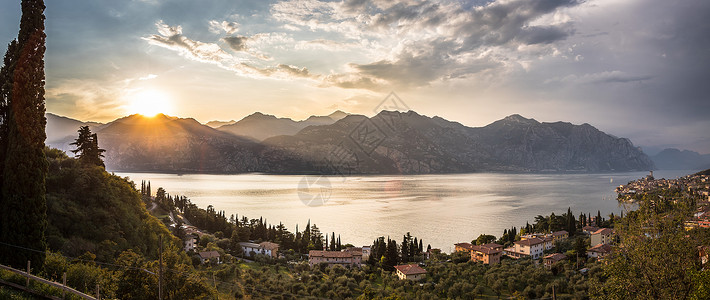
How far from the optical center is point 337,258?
123 feet

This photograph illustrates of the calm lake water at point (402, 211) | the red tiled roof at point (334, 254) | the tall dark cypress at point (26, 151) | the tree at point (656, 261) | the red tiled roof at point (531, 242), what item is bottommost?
the calm lake water at point (402, 211)

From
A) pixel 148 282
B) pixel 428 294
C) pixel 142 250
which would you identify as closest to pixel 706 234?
pixel 428 294

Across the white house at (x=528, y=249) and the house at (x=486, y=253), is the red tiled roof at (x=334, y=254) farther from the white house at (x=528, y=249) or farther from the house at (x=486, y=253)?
the white house at (x=528, y=249)

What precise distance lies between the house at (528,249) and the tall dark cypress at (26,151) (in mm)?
40150

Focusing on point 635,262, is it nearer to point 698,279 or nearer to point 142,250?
point 698,279

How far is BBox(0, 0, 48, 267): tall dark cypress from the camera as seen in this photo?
477 inches

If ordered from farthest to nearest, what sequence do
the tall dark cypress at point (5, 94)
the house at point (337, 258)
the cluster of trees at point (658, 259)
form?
the house at point (337, 258) < the tall dark cypress at point (5, 94) < the cluster of trees at point (658, 259)

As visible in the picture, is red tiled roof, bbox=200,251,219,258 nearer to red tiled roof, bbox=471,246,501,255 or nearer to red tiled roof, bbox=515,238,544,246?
red tiled roof, bbox=471,246,501,255

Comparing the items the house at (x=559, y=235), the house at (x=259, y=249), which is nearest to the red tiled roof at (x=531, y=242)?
the house at (x=559, y=235)

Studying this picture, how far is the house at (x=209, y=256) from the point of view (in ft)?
104

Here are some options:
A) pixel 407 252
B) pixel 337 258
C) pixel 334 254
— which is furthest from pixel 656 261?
pixel 407 252

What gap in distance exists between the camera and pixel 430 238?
2117 inches

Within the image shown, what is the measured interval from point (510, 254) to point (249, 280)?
94.1ft

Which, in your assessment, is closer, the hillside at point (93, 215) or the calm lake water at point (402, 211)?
the hillside at point (93, 215)
